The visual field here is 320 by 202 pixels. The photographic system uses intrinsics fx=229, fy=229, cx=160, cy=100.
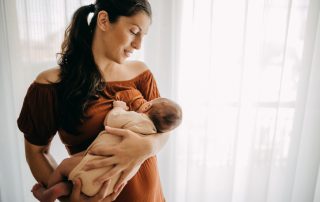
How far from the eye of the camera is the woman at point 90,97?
751 mm

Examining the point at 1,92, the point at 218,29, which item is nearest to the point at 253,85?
the point at 218,29

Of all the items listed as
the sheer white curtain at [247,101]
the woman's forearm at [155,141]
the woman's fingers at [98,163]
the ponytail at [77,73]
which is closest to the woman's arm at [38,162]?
the ponytail at [77,73]

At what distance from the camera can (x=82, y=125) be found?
0.77m

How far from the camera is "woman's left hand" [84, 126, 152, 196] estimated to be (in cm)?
66

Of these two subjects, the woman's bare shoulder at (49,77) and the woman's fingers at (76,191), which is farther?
the woman's bare shoulder at (49,77)

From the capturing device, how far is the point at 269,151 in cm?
150

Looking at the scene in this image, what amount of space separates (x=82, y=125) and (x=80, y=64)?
0.74 feet

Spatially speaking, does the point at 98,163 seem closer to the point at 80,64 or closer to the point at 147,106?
the point at 147,106

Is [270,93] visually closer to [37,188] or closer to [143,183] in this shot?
[143,183]

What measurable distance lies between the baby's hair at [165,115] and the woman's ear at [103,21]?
32cm

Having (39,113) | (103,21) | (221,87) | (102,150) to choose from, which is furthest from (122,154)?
(221,87)

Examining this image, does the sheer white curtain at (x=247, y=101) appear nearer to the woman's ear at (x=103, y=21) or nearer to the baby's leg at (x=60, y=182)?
the woman's ear at (x=103, y=21)

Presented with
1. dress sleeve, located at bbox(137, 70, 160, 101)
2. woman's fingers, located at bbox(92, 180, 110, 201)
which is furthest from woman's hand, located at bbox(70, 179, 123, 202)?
dress sleeve, located at bbox(137, 70, 160, 101)

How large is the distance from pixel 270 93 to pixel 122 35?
41.9 inches
